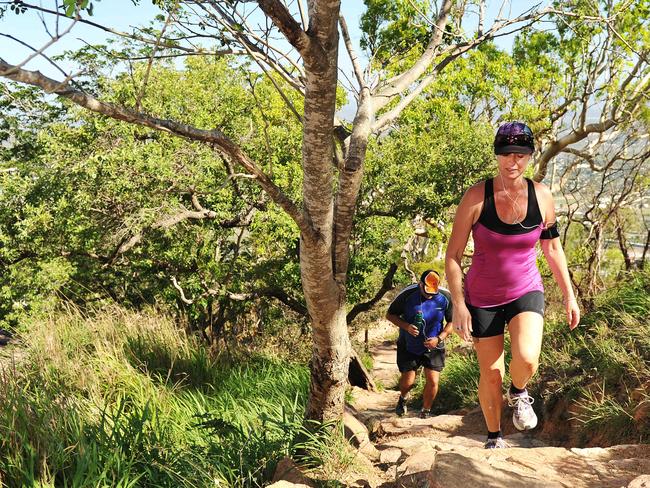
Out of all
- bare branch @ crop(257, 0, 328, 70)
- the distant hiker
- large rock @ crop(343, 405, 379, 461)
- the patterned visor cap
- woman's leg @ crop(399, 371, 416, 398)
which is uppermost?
bare branch @ crop(257, 0, 328, 70)

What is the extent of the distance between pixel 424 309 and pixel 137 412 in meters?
3.52

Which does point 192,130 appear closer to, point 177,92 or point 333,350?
point 333,350

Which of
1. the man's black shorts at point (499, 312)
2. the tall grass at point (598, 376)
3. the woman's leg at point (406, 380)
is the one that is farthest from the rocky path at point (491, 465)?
the woman's leg at point (406, 380)

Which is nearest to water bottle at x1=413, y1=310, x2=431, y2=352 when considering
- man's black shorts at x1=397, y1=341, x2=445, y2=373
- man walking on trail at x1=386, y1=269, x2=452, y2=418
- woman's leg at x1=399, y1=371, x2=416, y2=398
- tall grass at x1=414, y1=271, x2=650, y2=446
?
man walking on trail at x1=386, y1=269, x2=452, y2=418

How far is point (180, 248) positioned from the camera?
10.3m

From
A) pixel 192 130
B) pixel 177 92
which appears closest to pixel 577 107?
pixel 177 92

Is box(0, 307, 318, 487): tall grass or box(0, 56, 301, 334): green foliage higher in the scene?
box(0, 56, 301, 334): green foliage

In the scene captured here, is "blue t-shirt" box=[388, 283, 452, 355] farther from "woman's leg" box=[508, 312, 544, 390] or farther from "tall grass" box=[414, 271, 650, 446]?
"woman's leg" box=[508, 312, 544, 390]

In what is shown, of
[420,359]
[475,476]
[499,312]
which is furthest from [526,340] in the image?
[420,359]

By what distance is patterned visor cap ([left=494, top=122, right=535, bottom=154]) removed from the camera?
3.33m

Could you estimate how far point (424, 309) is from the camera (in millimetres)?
6621

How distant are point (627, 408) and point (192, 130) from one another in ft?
13.4

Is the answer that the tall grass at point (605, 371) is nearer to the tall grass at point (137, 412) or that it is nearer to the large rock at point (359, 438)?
the large rock at point (359, 438)

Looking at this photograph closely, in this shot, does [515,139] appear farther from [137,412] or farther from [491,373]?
[137,412]
